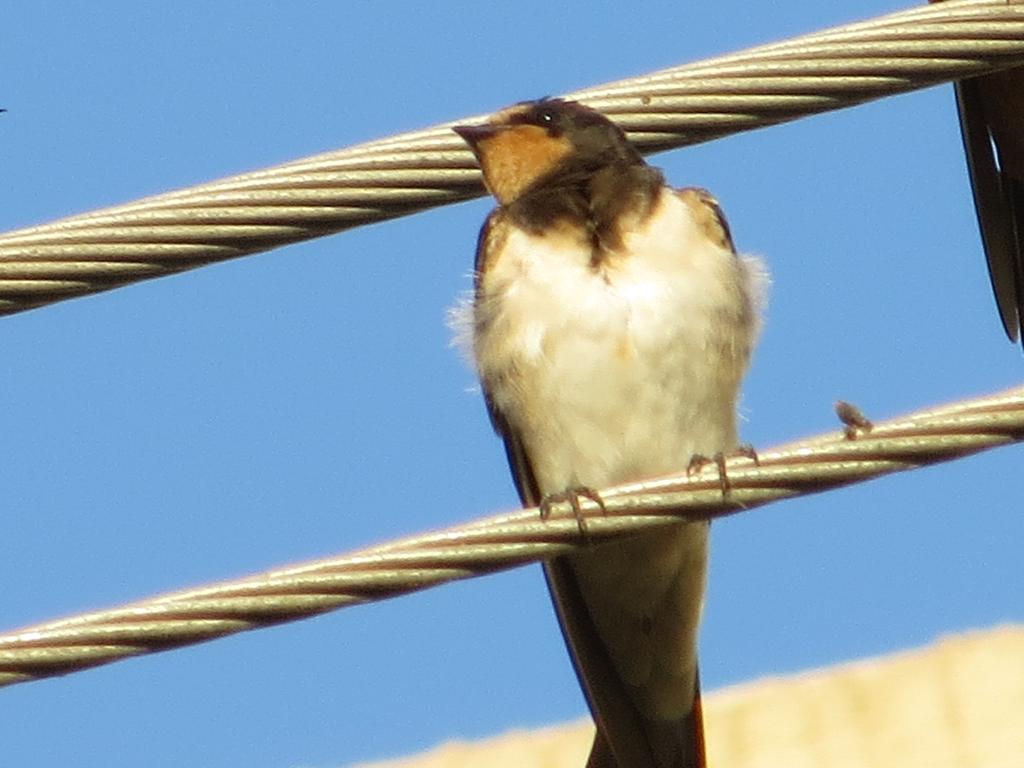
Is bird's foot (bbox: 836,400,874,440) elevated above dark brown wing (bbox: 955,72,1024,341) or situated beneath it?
situated beneath

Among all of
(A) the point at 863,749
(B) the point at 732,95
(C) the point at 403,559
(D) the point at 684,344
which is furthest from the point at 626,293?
(A) the point at 863,749

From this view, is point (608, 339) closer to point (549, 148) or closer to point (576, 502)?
point (549, 148)

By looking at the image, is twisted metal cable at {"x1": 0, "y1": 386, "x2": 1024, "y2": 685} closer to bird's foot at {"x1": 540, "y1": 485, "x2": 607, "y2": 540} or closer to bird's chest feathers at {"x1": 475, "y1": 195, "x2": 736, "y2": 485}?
bird's foot at {"x1": 540, "y1": 485, "x2": 607, "y2": 540}

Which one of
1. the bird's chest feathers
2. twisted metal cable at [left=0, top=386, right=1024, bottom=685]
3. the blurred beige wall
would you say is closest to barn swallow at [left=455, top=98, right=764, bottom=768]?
the bird's chest feathers

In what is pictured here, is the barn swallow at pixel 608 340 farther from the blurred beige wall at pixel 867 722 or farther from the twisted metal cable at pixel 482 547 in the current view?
the blurred beige wall at pixel 867 722

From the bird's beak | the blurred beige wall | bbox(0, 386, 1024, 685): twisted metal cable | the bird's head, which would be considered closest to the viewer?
bbox(0, 386, 1024, 685): twisted metal cable

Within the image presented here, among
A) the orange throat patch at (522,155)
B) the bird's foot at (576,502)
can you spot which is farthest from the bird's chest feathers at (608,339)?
the bird's foot at (576,502)

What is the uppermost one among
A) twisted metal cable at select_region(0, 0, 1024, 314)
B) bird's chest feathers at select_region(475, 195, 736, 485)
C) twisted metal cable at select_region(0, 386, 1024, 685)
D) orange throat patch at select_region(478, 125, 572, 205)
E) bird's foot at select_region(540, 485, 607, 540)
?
orange throat patch at select_region(478, 125, 572, 205)
